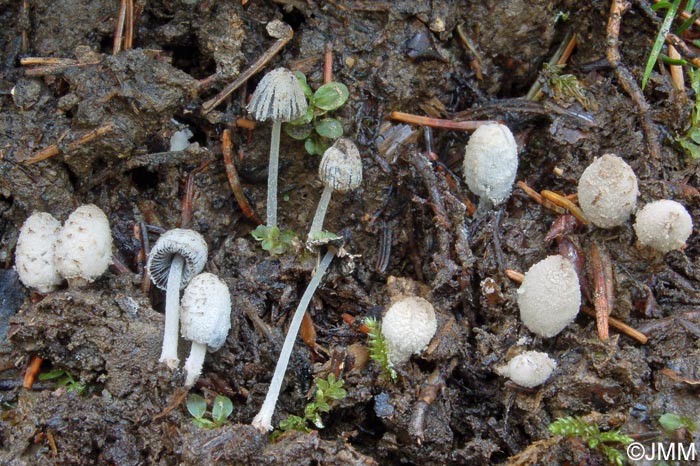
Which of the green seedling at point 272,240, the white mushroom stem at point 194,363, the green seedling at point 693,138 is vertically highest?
the green seedling at point 693,138

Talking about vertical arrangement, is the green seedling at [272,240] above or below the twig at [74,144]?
below

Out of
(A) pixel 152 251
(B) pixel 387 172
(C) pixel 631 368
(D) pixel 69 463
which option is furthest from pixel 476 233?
(D) pixel 69 463

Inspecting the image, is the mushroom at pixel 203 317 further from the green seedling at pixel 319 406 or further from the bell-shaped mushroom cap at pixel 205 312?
the green seedling at pixel 319 406

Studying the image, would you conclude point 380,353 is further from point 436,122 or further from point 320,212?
point 436,122

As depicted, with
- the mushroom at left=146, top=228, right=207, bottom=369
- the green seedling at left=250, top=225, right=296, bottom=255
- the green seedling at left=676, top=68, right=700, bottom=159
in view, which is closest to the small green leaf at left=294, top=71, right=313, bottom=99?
the green seedling at left=250, top=225, right=296, bottom=255

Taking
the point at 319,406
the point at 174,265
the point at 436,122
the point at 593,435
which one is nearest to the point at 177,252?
the point at 174,265

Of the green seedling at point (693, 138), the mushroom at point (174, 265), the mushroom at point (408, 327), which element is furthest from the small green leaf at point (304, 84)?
the green seedling at point (693, 138)

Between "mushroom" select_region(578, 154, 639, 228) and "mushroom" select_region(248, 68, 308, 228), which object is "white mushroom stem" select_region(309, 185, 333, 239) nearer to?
"mushroom" select_region(248, 68, 308, 228)

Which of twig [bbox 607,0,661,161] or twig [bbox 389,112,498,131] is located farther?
twig [bbox 389,112,498,131]

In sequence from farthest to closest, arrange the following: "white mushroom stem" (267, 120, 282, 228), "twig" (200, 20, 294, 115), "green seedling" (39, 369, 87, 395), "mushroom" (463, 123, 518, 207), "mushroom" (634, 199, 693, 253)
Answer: "twig" (200, 20, 294, 115), "white mushroom stem" (267, 120, 282, 228), "mushroom" (463, 123, 518, 207), "green seedling" (39, 369, 87, 395), "mushroom" (634, 199, 693, 253)
